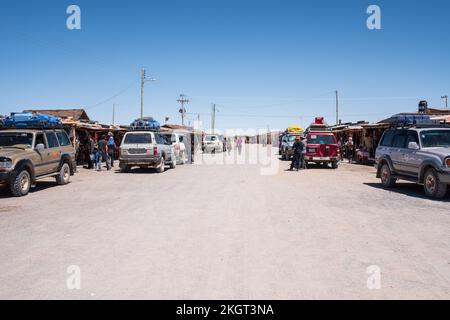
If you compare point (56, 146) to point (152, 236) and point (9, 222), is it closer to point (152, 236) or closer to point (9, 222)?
point (9, 222)

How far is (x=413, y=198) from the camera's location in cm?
1148

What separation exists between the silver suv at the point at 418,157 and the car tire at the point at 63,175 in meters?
11.9

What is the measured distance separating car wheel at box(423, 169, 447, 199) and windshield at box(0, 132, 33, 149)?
1246 cm

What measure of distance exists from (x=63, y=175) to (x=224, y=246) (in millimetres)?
10479

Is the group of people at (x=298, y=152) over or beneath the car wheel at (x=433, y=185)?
over

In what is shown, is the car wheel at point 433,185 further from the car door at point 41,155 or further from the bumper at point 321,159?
the car door at point 41,155

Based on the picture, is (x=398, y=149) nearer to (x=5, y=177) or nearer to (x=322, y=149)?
(x=322, y=149)

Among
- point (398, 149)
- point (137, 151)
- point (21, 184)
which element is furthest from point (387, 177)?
point (21, 184)

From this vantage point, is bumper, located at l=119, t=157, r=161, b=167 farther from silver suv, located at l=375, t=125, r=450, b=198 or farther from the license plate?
silver suv, located at l=375, t=125, r=450, b=198

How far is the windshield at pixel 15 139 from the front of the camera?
12.9m

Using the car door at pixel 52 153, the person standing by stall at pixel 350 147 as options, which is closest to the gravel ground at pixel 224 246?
the car door at pixel 52 153

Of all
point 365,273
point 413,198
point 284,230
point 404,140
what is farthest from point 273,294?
point 404,140
